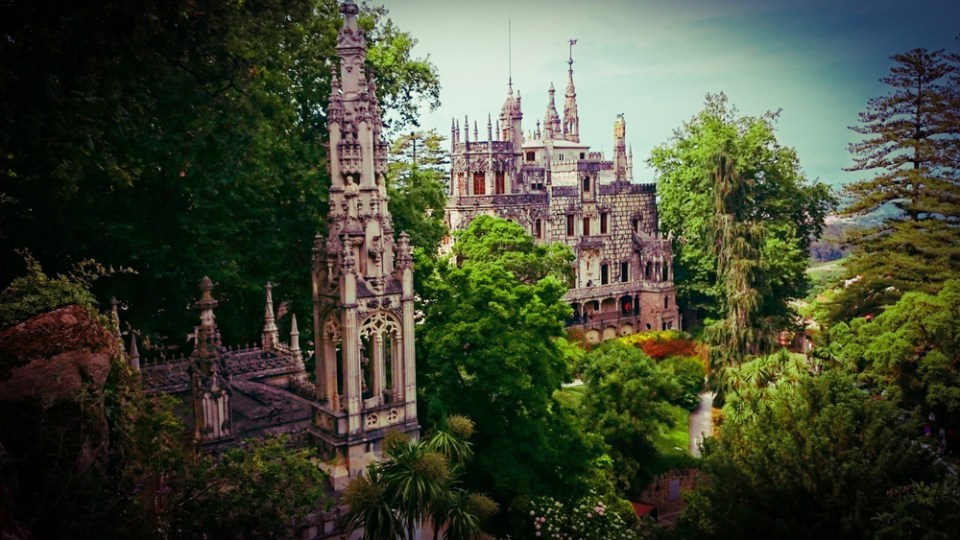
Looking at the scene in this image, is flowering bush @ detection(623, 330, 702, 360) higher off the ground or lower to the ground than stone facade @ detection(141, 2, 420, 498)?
lower

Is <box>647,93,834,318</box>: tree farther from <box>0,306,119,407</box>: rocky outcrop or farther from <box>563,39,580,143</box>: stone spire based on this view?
<box>0,306,119,407</box>: rocky outcrop

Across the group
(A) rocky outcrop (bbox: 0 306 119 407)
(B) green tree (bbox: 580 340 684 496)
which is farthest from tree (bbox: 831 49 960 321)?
(A) rocky outcrop (bbox: 0 306 119 407)

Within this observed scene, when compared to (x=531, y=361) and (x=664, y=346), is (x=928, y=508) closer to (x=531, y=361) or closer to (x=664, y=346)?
(x=531, y=361)

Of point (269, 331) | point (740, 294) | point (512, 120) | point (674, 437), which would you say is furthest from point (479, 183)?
point (269, 331)

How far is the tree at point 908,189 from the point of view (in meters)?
28.5

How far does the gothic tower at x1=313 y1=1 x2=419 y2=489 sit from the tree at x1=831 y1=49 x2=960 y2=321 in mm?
20785

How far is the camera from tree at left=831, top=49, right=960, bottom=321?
93.6ft

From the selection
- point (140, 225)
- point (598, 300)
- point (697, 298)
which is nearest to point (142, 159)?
point (140, 225)

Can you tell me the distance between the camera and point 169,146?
57.3 feet

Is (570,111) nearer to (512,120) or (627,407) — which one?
(512,120)

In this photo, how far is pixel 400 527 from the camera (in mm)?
12766

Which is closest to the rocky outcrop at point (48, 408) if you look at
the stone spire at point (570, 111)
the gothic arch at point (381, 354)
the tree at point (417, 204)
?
the gothic arch at point (381, 354)

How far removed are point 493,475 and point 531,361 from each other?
9.93 feet

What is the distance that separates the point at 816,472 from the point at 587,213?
43.5 metres
